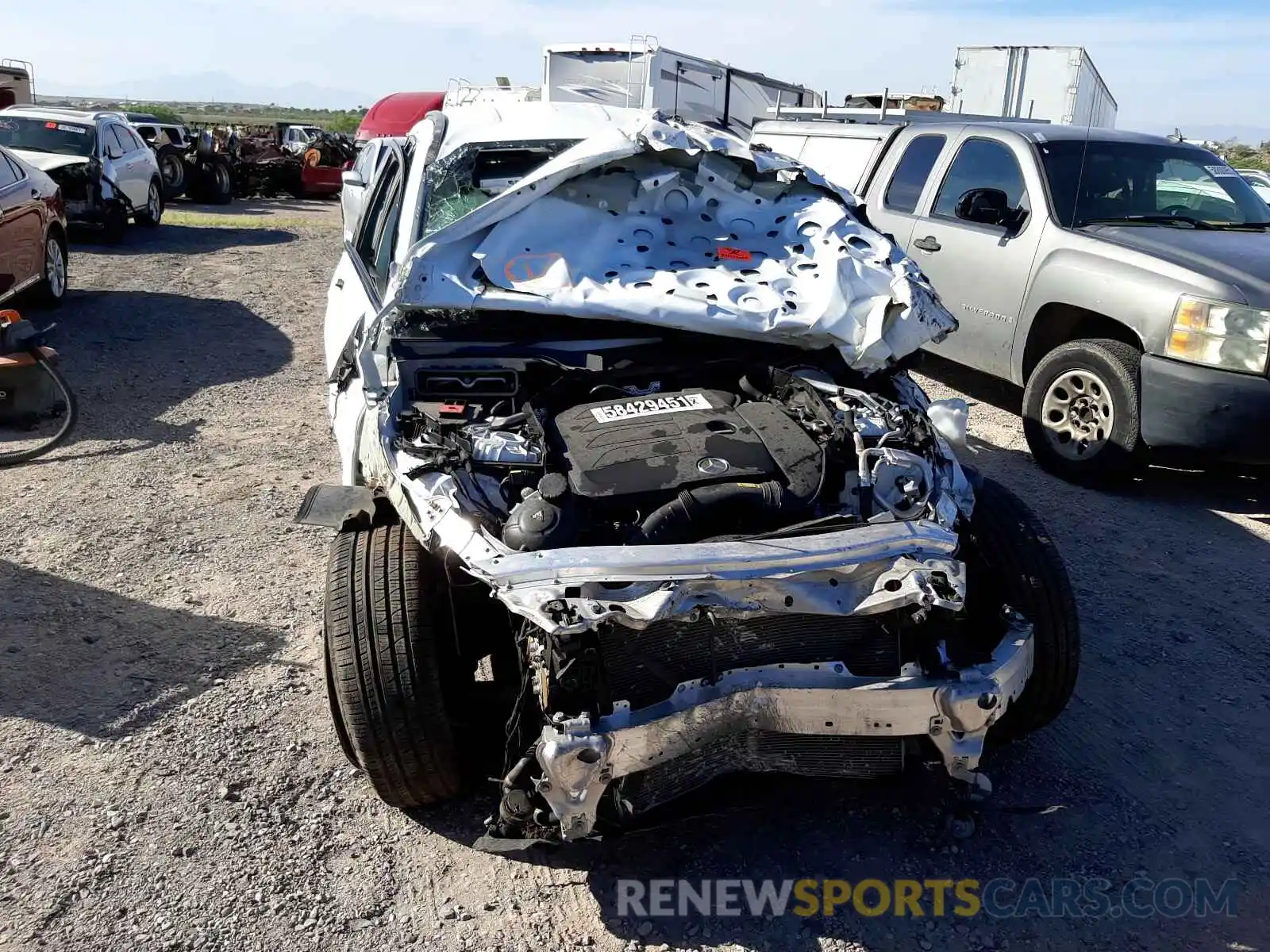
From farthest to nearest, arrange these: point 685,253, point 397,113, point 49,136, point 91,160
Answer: point 397,113 → point 49,136 → point 91,160 → point 685,253

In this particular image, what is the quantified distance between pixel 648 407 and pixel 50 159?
39.4 feet

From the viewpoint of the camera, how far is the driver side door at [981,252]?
6.31 meters

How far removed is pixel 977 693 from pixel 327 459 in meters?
4.14

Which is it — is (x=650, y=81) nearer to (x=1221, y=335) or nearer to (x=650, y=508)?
(x=1221, y=335)

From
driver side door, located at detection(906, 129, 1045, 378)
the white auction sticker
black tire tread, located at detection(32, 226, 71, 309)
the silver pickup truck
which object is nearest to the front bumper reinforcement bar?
the white auction sticker

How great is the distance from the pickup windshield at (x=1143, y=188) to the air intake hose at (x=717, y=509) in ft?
13.6

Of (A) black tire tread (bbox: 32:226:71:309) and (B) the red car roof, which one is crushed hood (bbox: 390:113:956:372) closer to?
(A) black tire tread (bbox: 32:226:71:309)

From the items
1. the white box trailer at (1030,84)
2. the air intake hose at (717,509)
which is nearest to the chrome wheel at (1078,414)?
the air intake hose at (717,509)

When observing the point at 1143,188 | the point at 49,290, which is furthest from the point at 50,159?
the point at 1143,188

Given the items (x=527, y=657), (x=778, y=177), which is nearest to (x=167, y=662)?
(x=527, y=657)

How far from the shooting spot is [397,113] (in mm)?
22281

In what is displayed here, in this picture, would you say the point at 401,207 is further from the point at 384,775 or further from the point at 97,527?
the point at 384,775

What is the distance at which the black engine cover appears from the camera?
9.62 ft

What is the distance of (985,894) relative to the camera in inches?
111
